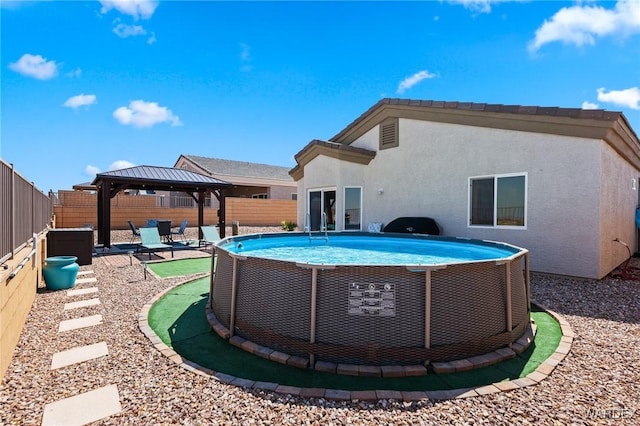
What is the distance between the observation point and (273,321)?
154 inches

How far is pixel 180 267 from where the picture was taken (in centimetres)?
936

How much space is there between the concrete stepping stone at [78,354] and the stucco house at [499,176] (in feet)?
31.6

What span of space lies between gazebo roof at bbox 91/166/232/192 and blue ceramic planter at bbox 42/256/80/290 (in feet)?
23.8

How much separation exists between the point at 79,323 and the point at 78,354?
128 cm

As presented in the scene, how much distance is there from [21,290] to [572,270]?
1125cm

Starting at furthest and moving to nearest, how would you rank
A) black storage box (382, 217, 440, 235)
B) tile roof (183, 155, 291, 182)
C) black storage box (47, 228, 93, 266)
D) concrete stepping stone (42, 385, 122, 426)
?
1. tile roof (183, 155, 291, 182)
2. black storage box (382, 217, 440, 235)
3. black storage box (47, 228, 93, 266)
4. concrete stepping stone (42, 385, 122, 426)

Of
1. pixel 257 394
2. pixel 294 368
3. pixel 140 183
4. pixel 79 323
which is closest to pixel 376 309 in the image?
pixel 294 368

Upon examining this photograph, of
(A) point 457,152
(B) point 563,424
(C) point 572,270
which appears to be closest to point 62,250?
(B) point 563,424

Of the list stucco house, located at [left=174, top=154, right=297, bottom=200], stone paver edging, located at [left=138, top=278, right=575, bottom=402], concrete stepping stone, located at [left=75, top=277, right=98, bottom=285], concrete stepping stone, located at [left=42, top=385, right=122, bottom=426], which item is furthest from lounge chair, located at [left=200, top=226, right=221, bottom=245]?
stucco house, located at [left=174, top=154, right=297, bottom=200]

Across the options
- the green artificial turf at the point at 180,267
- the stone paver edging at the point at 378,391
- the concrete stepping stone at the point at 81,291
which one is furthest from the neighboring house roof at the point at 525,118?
the concrete stepping stone at the point at 81,291

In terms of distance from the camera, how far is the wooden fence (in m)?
19.7

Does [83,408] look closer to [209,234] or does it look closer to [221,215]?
[209,234]

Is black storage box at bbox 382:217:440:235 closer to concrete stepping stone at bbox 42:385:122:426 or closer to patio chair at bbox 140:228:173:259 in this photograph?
patio chair at bbox 140:228:173:259

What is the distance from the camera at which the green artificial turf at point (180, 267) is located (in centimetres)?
853
